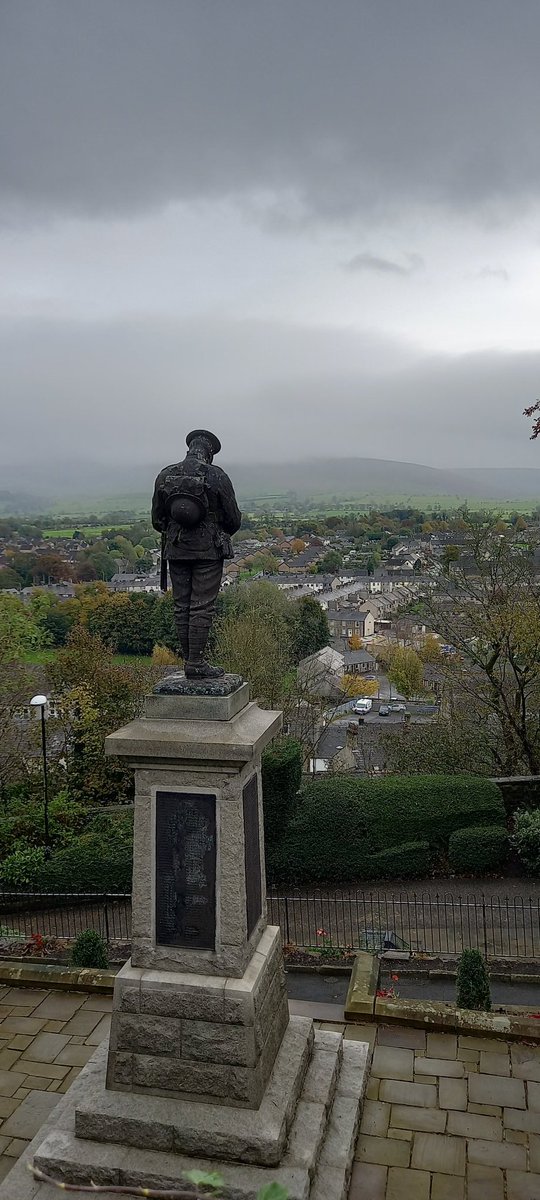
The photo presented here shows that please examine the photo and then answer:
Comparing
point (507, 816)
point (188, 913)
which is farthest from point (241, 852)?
point (507, 816)

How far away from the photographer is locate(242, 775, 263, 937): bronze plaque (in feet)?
19.7

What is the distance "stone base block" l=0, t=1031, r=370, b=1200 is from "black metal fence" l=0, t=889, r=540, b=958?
5783 mm

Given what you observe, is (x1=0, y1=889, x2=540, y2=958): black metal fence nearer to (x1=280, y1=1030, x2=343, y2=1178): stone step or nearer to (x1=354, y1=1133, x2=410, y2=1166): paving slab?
(x1=280, y1=1030, x2=343, y2=1178): stone step

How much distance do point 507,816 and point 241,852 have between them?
45.8 ft

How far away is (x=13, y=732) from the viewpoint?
18969 millimetres

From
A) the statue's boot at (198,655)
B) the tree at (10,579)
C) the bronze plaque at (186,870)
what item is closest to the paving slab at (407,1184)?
the bronze plaque at (186,870)

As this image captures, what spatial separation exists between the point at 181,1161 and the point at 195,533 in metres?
4.82

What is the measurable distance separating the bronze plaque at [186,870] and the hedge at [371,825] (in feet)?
36.1

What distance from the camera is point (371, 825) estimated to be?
16.6 meters

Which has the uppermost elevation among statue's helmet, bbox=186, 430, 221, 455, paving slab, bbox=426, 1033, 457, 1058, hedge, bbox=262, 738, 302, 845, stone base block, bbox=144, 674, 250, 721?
statue's helmet, bbox=186, 430, 221, 455

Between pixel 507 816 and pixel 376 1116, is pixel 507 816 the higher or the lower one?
the lower one

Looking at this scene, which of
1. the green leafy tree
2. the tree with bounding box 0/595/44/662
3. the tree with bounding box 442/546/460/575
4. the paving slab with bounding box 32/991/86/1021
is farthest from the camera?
the tree with bounding box 442/546/460/575

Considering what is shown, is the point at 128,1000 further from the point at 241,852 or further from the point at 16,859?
the point at 16,859

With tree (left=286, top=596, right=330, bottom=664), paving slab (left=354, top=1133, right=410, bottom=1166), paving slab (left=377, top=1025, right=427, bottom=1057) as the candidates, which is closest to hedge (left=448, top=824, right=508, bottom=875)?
paving slab (left=377, top=1025, right=427, bottom=1057)
